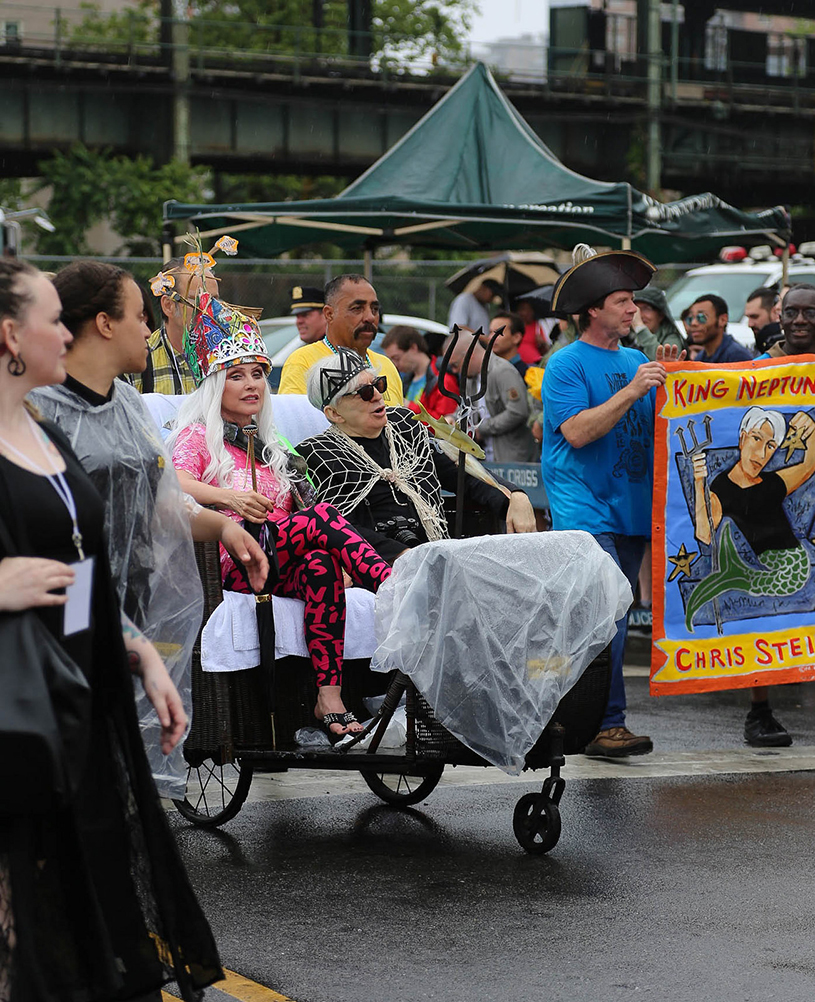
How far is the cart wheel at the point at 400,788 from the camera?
22.1ft

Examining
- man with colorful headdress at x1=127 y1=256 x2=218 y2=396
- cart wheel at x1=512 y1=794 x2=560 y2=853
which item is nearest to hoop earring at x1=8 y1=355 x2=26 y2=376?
cart wheel at x1=512 y1=794 x2=560 y2=853

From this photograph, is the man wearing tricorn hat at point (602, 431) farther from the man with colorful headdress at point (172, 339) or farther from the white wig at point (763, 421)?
the man with colorful headdress at point (172, 339)

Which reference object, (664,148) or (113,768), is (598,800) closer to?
(113,768)

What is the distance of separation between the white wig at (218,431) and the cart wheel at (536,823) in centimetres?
151

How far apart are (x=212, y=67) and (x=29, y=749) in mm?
35390

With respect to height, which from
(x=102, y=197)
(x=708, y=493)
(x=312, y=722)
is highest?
(x=102, y=197)

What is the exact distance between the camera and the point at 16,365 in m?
3.37

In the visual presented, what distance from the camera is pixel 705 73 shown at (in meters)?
42.9

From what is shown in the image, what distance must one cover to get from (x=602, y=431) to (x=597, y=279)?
70cm

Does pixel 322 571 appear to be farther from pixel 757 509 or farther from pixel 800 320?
pixel 800 320

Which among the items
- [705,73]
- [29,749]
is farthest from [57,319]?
[705,73]

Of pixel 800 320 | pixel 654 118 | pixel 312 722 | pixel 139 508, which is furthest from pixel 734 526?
pixel 654 118

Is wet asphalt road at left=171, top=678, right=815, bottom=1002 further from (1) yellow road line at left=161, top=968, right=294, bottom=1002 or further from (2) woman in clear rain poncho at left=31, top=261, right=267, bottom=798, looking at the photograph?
(2) woman in clear rain poncho at left=31, top=261, right=267, bottom=798

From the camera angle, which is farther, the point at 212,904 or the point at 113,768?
the point at 212,904
